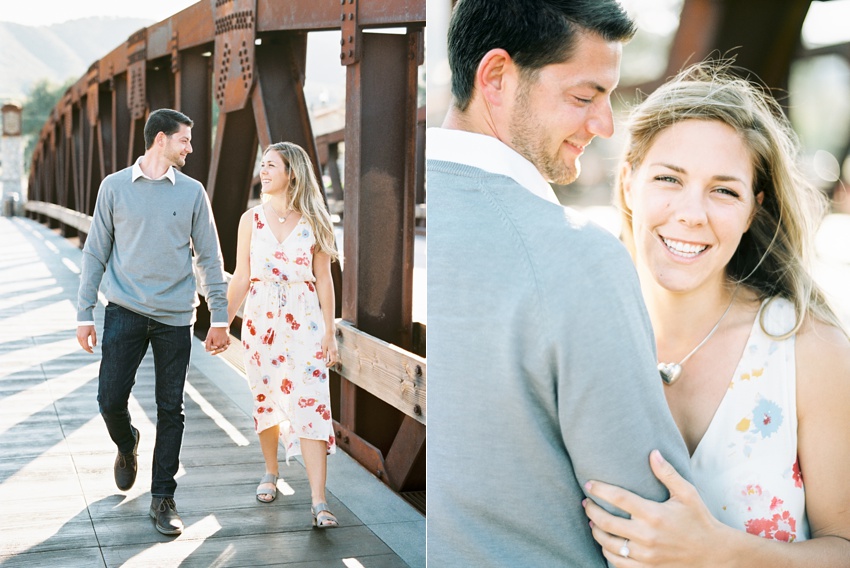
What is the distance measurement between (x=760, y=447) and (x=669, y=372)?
0.11 metres

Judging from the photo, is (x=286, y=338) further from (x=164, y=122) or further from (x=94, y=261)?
(x=164, y=122)

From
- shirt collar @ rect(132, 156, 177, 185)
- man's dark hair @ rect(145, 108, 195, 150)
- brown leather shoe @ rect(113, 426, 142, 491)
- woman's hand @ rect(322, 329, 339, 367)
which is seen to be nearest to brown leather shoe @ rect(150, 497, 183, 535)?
brown leather shoe @ rect(113, 426, 142, 491)

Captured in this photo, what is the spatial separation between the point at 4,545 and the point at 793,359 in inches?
79.8

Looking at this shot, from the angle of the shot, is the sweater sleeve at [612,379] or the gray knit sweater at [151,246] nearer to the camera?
the sweater sleeve at [612,379]

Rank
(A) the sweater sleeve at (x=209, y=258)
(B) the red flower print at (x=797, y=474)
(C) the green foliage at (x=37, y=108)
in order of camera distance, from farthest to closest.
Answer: (C) the green foliage at (x=37, y=108) < (A) the sweater sleeve at (x=209, y=258) < (B) the red flower print at (x=797, y=474)

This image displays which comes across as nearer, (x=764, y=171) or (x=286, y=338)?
(x=764, y=171)

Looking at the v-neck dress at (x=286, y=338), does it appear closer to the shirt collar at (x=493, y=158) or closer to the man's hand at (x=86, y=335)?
the man's hand at (x=86, y=335)

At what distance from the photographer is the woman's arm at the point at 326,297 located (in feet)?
8.91

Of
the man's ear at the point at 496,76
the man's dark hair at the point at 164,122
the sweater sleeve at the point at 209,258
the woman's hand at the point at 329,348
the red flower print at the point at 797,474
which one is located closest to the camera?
the red flower print at the point at 797,474

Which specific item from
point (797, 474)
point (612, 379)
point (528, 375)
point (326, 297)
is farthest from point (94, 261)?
point (797, 474)

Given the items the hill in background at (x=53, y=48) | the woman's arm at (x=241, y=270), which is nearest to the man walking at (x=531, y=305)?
the woman's arm at (x=241, y=270)

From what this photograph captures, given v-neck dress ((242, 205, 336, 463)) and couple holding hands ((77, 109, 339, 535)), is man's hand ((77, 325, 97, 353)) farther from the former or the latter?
v-neck dress ((242, 205, 336, 463))

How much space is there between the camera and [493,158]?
37.3 inches

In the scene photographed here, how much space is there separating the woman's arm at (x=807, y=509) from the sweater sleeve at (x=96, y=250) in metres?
1.81
